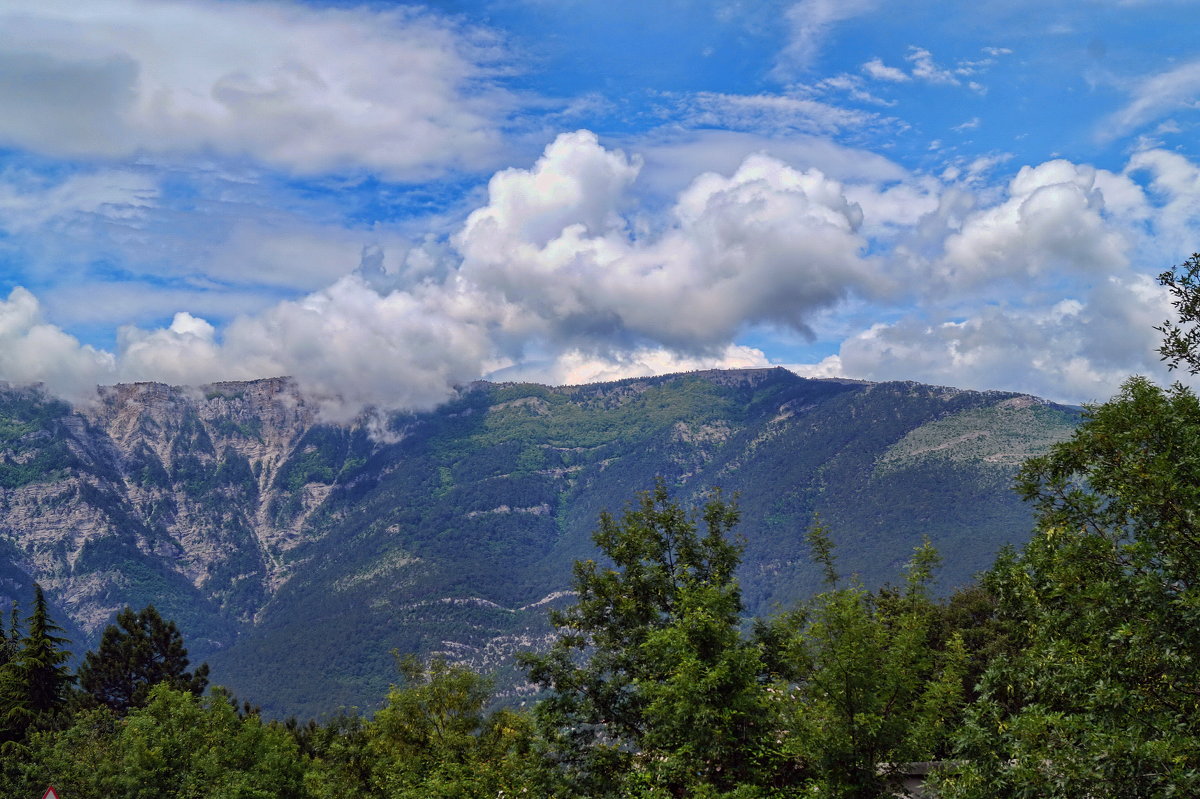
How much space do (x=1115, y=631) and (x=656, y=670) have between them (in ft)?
59.0

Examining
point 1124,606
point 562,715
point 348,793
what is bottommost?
point 348,793

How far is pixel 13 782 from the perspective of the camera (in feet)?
177

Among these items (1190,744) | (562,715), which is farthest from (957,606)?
(1190,744)

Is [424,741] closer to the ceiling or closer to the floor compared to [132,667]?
closer to the floor

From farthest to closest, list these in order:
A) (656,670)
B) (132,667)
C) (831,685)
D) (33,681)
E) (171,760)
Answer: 1. (132,667)
2. (33,681)
3. (171,760)
4. (656,670)
5. (831,685)

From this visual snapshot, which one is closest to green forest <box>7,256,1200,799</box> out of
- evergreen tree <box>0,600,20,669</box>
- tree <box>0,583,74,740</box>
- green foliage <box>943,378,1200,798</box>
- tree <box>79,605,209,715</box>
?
green foliage <box>943,378,1200,798</box>

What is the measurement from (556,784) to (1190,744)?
20.8 m

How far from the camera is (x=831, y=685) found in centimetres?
2403

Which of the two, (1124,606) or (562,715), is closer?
(1124,606)

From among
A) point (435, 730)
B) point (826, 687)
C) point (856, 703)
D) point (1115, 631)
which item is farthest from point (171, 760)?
point (1115, 631)

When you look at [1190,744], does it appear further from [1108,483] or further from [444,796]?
[444,796]

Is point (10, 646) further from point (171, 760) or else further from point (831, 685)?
point (831, 685)

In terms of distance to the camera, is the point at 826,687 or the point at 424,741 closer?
the point at 826,687

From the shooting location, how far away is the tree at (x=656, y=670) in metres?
26.5
